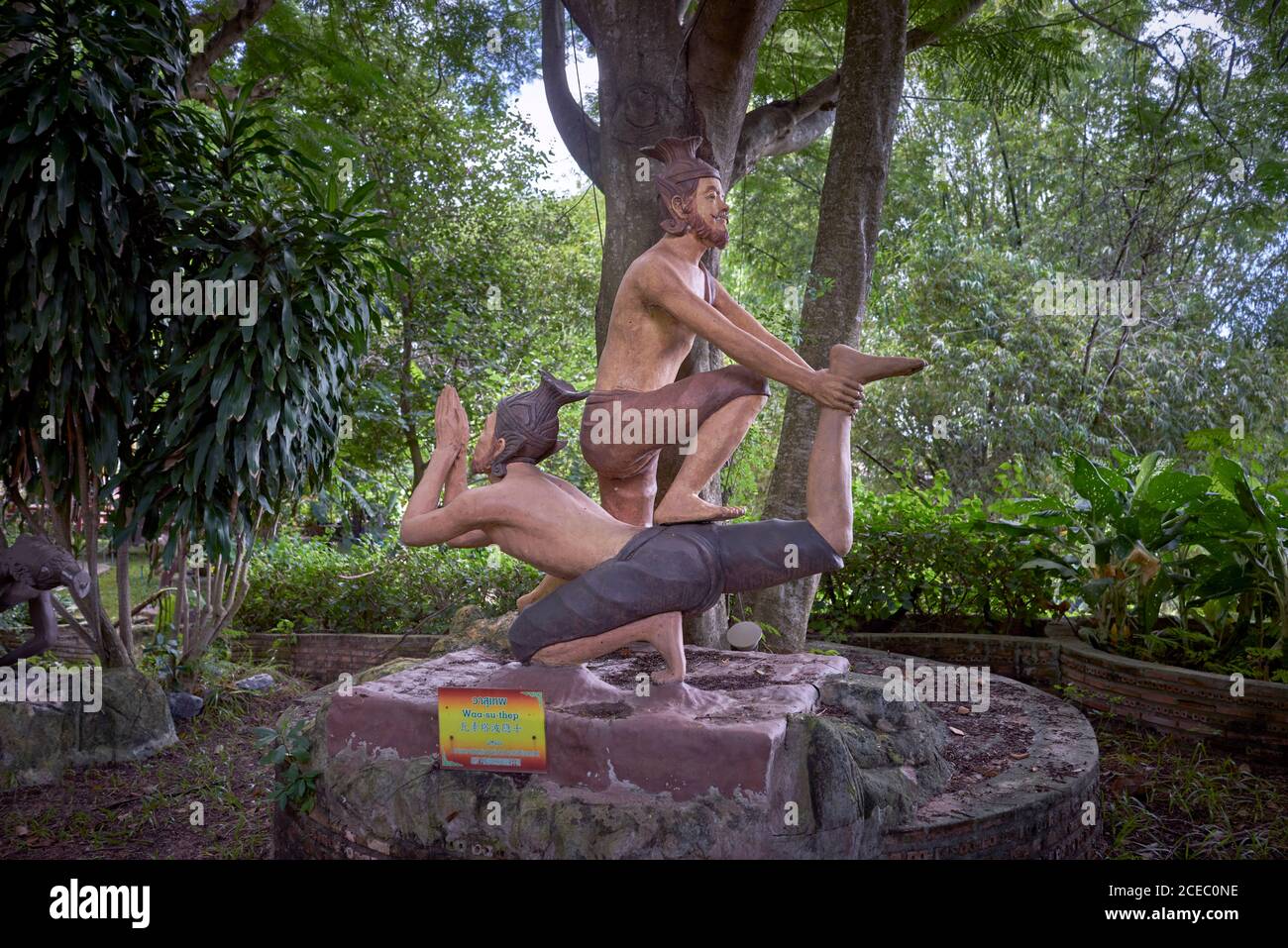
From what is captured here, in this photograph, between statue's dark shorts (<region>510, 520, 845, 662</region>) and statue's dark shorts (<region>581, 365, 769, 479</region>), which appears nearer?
statue's dark shorts (<region>510, 520, 845, 662</region>)

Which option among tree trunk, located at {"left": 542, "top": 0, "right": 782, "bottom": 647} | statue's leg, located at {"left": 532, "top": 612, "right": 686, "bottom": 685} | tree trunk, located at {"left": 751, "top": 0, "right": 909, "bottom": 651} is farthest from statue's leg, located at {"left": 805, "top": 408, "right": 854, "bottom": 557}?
tree trunk, located at {"left": 751, "top": 0, "right": 909, "bottom": 651}

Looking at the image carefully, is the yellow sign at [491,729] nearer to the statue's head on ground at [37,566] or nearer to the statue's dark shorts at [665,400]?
the statue's dark shorts at [665,400]

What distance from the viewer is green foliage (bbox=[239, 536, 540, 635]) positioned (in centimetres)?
679

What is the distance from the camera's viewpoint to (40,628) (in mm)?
4938

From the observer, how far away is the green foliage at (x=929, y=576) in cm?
592

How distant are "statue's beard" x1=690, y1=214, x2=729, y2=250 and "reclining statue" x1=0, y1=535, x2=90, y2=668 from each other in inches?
144

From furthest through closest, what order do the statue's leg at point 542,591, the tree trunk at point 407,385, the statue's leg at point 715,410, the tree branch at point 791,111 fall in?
the tree trunk at point 407,385 → the tree branch at point 791,111 → the statue's leg at point 542,591 → the statue's leg at point 715,410

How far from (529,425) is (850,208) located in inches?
119

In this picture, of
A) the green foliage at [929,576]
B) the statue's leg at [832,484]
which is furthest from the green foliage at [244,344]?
the green foliage at [929,576]

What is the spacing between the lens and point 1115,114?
11.3 m

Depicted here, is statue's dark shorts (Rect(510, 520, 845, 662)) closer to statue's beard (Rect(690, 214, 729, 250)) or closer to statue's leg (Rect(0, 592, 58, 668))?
statue's beard (Rect(690, 214, 729, 250))

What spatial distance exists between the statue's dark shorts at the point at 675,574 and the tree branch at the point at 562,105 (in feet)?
9.57

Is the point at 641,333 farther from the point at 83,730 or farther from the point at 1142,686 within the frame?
the point at 83,730

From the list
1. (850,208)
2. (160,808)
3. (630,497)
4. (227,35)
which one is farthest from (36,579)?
(850,208)
